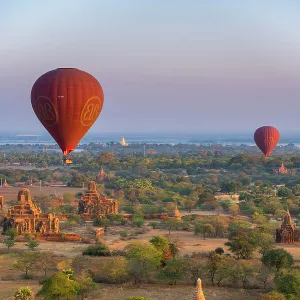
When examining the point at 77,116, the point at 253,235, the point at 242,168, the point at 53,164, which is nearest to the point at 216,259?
the point at 253,235

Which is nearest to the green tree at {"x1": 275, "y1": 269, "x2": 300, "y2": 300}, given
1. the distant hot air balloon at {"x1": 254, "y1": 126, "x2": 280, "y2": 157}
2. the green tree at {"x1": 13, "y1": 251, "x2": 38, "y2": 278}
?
the green tree at {"x1": 13, "y1": 251, "x2": 38, "y2": 278}

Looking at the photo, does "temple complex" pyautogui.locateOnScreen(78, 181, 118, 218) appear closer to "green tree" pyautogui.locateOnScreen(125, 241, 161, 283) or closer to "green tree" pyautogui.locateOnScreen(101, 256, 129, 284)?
"green tree" pyautogui.locateOnScreen(125, 241, 161, 283)

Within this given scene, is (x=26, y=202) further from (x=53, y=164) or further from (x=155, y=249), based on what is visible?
(x=53, y=164)

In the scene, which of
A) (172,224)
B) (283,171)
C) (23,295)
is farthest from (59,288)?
(283,171)

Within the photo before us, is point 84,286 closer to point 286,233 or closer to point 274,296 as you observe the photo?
point 274,296

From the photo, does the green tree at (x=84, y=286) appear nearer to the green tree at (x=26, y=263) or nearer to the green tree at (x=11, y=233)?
the green tree at (x=26, y=263)

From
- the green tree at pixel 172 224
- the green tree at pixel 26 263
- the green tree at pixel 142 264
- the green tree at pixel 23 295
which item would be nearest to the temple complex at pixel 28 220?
the green tree at pixel 172 224
